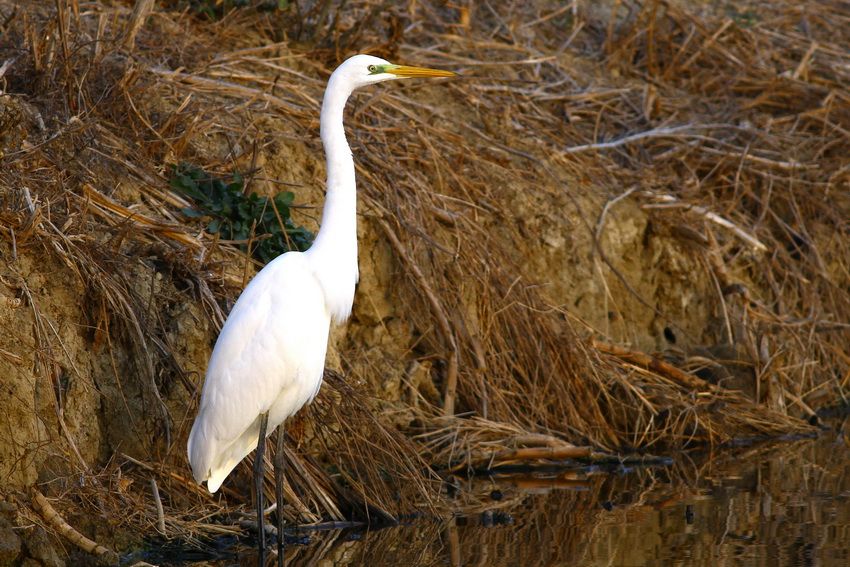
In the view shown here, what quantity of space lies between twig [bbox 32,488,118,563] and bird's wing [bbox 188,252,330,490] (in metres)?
0.51

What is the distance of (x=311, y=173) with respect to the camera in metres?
7.37

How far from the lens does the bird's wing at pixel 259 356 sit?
16.7ft

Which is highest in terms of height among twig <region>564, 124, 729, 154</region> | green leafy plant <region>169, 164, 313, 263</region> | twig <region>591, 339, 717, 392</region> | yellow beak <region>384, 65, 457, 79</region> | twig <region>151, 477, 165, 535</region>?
yellow beak <region>384, 65, 457, 79</region>

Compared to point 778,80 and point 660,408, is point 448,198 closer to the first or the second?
point 660,408

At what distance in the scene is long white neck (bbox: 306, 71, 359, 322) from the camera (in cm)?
509

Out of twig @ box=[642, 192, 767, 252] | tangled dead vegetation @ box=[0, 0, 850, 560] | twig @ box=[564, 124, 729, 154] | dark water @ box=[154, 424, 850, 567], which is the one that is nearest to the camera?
dark water @ box=[154, 424, 850, 567]

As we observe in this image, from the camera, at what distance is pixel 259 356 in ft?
16.8

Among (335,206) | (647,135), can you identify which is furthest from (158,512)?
(647,135)

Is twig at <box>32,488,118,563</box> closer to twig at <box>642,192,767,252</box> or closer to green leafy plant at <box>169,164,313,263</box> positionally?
green leafy plant at <box>169,164,313,263</box>

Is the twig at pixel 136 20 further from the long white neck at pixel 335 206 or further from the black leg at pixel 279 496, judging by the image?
the black leg at pixel 279 496

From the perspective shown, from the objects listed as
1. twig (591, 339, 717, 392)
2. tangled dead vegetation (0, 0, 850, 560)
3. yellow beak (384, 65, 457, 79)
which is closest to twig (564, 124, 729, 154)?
tangled dead vegetation (0, 0, 850, 560)

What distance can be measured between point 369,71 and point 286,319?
3.84ft

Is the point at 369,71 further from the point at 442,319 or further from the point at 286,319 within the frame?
the point at 442,319

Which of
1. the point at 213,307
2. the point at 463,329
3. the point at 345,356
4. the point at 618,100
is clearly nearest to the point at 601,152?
the point at 618,100
